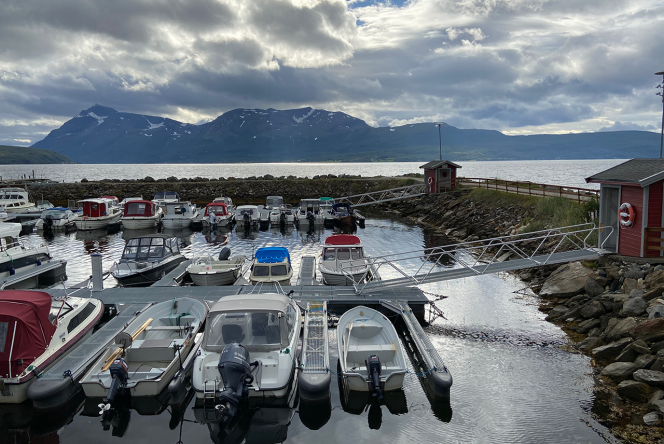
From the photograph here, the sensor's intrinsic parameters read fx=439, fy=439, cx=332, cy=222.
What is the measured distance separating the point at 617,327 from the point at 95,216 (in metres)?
44.7

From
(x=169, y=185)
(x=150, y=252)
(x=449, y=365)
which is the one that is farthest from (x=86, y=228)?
(x=449, y=365)

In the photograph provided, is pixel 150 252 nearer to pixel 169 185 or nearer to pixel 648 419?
pixel 648 419

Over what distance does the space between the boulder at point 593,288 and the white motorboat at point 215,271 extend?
15995 millimetres

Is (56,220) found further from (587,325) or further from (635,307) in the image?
(635,307)

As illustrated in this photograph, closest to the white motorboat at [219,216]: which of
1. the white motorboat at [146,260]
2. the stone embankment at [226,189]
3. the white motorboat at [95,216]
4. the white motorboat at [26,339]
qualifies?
the white motorboat at [95,216]

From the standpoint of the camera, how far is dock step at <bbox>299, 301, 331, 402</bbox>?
38.3ft

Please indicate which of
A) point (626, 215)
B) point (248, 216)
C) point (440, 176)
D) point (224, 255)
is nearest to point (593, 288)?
point (626, 215)

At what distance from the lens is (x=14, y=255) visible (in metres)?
23.9

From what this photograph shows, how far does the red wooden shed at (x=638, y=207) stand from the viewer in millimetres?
17203

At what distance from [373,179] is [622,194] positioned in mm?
58453

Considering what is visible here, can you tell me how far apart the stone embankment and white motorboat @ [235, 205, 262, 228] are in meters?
21.8

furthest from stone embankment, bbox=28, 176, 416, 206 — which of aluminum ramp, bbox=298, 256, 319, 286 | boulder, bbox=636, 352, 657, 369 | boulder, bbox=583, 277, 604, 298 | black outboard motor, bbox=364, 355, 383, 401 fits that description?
black outboard motor, bbox=364, 355, 383, 401

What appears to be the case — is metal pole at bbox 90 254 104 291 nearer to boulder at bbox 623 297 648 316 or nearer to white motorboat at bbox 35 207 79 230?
boulder at bbox 623 297 648 316

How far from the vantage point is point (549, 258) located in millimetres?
19000
